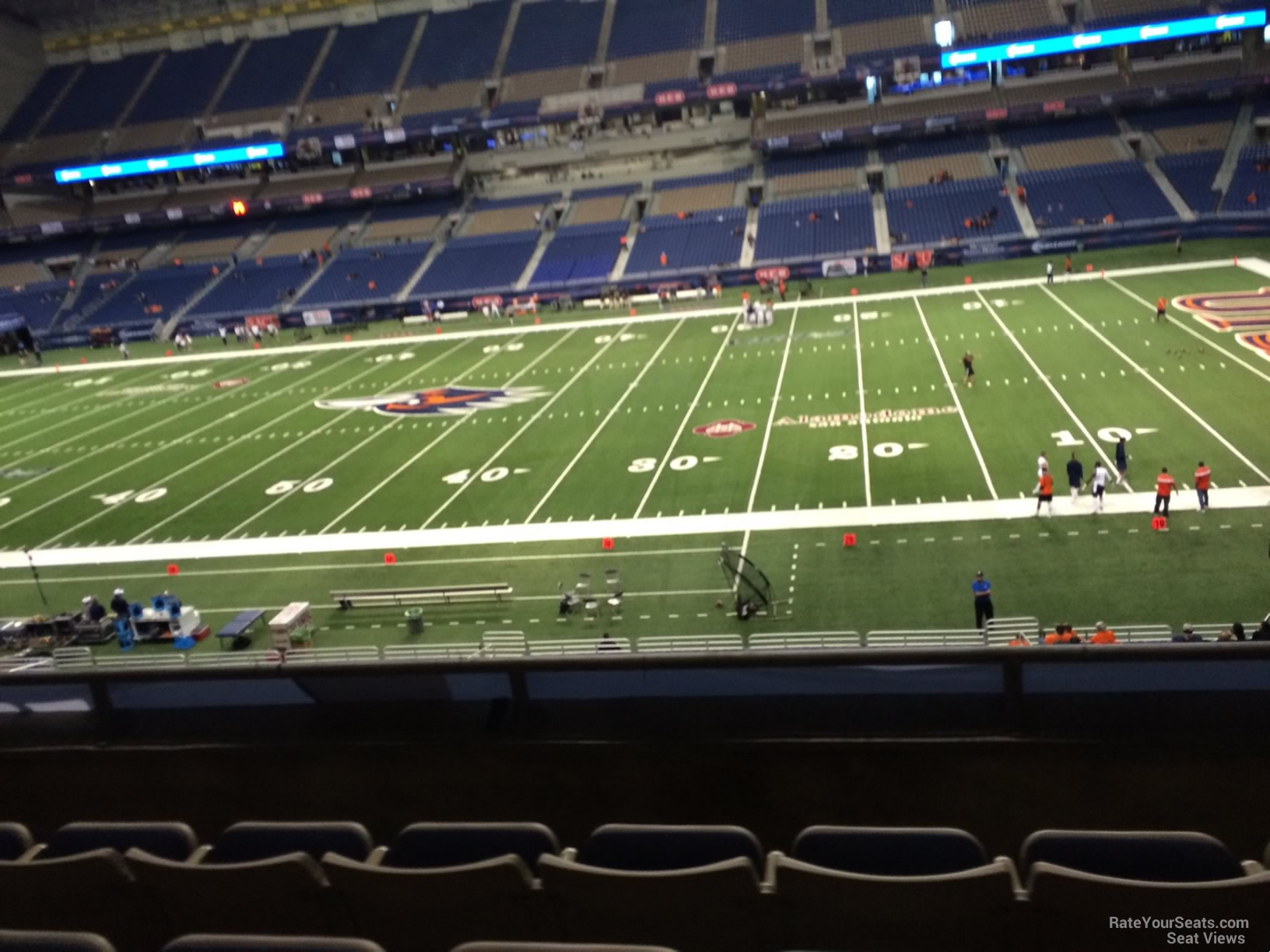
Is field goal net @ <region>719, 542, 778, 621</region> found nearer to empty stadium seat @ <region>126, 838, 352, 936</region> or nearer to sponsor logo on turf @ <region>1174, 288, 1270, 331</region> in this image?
empty stadium seat @ <region>126, 838, 352, 936</region>

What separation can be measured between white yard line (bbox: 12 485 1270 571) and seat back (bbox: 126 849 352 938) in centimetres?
1481

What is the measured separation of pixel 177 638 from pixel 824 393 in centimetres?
1738

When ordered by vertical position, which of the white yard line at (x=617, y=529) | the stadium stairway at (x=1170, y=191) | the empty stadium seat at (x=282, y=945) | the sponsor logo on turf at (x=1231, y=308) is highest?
the stadium stairway at (x=1170, y=191)

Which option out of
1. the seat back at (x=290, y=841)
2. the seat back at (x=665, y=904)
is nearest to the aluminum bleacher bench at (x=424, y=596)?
the seat back at (x=290, y=841)

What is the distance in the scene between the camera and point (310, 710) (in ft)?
13.7

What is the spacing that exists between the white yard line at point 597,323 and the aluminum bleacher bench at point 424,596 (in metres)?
25.1

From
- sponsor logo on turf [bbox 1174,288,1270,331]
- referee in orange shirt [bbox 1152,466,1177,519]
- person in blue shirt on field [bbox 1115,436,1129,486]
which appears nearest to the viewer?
referee in orange shirt [bbox 1152,466,1177,519]

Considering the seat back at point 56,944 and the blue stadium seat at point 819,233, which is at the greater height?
the blue stadium seat at point 819,233

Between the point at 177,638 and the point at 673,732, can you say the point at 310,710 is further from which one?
the point at 177,638

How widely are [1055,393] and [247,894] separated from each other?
2419 centimetres

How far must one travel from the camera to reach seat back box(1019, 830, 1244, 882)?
108 inches

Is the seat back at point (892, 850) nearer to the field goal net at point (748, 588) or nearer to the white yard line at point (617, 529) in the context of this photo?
the field goal net at point (748, 588)

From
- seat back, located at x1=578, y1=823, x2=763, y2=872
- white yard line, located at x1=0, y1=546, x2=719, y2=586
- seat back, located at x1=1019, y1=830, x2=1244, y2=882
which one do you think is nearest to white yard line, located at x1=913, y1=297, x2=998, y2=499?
white yard line, located at x1=0, y1=546, x2=719, y2=586

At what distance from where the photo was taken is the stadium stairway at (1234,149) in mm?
43031
